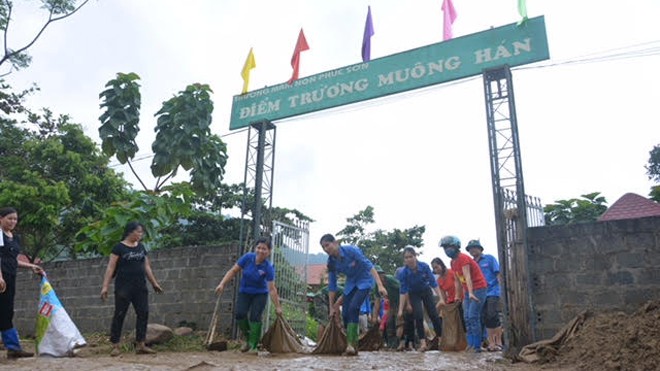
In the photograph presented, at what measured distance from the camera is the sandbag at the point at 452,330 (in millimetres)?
6992

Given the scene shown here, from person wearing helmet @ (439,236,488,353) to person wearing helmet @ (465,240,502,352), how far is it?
12 cm

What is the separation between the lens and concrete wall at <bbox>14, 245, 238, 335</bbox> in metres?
8.58

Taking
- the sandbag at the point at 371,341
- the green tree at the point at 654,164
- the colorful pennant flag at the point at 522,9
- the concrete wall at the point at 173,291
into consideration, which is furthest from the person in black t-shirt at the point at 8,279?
the green tree at the point at 654,164

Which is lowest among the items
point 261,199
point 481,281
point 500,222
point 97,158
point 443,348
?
point 443,348

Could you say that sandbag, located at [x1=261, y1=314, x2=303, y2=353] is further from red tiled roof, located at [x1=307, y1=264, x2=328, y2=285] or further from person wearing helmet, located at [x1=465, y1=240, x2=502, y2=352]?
red tiled roof, located at [x1=307, y1=264, x2=328, y2=285]

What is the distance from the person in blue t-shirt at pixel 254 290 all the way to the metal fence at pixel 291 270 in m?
2.46

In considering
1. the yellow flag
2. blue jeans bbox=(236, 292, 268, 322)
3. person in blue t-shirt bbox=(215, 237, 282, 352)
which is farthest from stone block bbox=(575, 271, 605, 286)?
the yellow flag

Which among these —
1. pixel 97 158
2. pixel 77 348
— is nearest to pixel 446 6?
pixel 77 348

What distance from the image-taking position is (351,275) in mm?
6020

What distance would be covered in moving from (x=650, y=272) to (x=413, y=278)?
2.79 meters

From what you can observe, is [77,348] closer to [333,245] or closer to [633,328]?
[333,245]

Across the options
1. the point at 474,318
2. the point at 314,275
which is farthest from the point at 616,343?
the point at 314,275

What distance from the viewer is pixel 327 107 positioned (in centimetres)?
911

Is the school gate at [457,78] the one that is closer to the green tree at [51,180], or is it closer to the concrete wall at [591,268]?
the concrete wall at [591,268]
